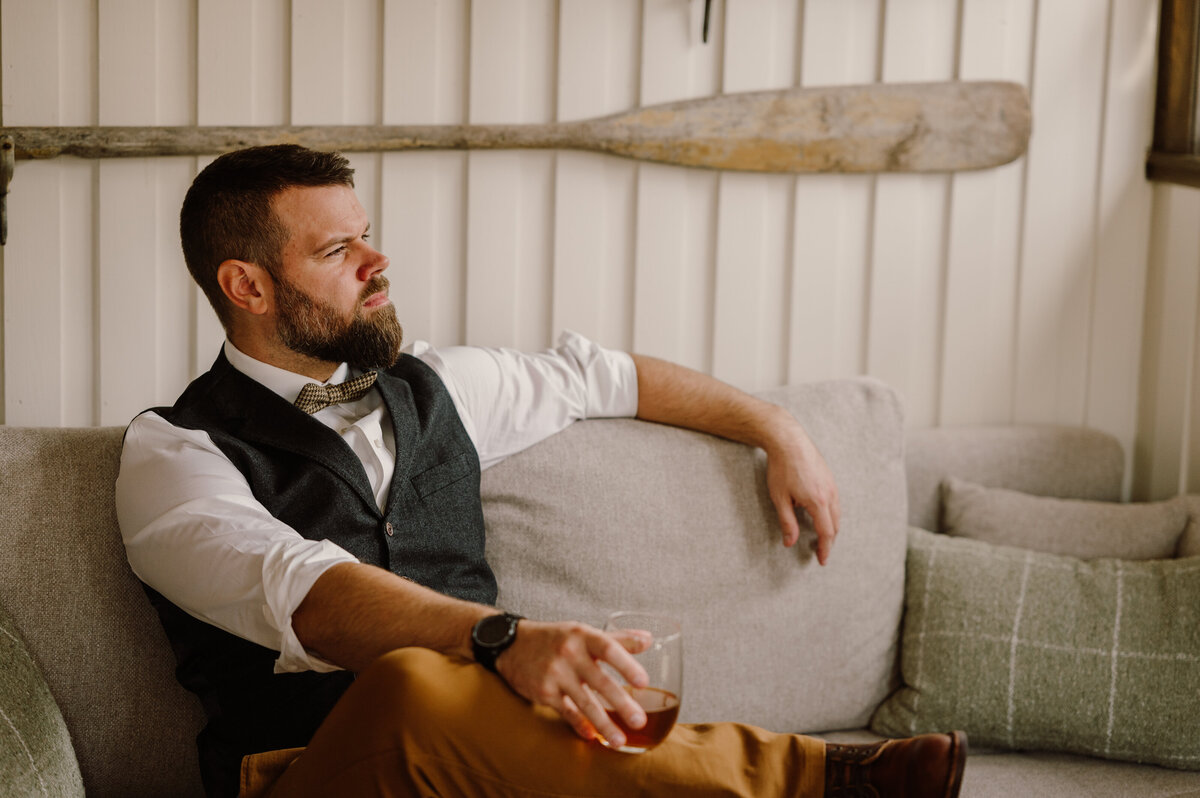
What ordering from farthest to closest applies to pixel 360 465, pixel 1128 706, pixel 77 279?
pixel 77 279, pixel 1128 706, pixel 360 465

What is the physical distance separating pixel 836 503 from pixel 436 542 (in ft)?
2.23

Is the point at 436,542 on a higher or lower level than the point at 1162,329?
lower

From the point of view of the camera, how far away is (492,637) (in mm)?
1179

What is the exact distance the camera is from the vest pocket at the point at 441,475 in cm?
161

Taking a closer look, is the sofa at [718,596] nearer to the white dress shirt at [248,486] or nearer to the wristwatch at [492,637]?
the white dress shirt at [248,486]

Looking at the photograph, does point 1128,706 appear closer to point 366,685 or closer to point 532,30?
point 366,685

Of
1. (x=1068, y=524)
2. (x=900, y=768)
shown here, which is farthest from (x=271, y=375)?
(x=1068, y=524)

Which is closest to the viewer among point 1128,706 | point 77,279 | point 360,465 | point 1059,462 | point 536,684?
point 536,684

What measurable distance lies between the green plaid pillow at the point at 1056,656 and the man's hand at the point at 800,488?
252mm

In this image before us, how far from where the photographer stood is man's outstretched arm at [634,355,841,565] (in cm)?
175

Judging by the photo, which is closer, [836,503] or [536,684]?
[536,684]

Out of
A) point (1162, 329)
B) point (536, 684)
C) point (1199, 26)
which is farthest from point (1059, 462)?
point (536, 684)

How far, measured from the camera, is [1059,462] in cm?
219

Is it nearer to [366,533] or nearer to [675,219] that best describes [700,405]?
[675,219]
